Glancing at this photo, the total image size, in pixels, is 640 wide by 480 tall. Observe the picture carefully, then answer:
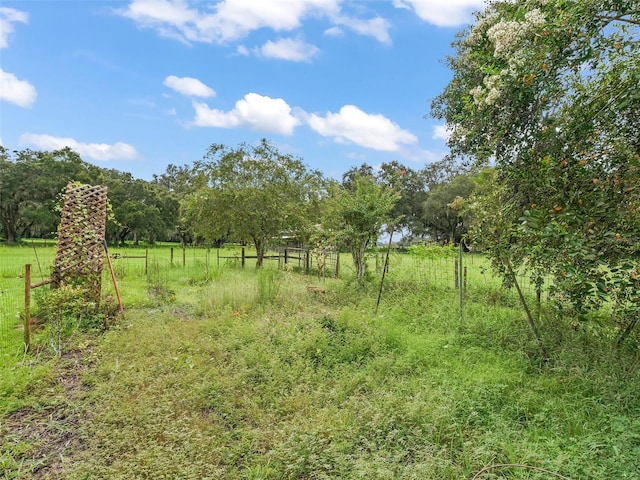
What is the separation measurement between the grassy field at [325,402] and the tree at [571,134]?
89cm

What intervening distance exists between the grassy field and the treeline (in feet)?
17.4

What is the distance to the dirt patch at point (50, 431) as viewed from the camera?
2.33m

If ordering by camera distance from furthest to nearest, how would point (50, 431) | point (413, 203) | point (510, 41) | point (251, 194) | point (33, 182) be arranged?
point (413, 203)
point (33, 182)
point (251, 194)
point (510, 41)
point (50, 431)

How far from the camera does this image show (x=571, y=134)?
3016 mm

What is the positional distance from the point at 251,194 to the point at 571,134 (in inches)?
412

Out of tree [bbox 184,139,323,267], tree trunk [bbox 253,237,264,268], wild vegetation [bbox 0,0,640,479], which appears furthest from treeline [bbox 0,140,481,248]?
wild vegetation [bbox 0,0,640,479]

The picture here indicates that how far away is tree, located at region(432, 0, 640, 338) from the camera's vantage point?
2.59 metres

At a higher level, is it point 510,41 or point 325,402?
point 510,41

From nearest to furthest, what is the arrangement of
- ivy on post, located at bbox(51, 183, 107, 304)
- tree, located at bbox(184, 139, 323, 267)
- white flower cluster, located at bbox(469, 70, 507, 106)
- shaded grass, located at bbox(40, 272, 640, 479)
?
shaded grass, located at bbox(40, 272, 640, 479)
white flower cluster, located at bbox(469, 70, 507, 106)
ivy on post, located at bbox(51, 183, 107, 304)
tree, located at bbox(184, 139, 323, 267)

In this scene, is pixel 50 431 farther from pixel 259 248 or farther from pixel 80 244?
pixel 259 248

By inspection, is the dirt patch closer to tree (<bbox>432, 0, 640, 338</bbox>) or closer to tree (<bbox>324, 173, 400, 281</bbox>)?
tree (<bbox>432, 0, 640, 338</bbox>)

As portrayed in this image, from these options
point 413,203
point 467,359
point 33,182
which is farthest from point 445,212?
point 33,182

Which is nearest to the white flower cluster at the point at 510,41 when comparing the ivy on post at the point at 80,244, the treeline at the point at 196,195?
the ivy on post at the point at 80,244

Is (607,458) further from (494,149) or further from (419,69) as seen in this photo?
(419,69)
